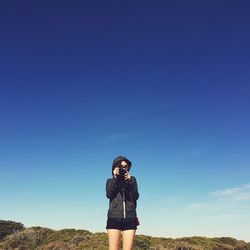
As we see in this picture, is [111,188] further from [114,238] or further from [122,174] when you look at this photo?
[114,238]

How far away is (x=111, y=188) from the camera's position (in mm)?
6840

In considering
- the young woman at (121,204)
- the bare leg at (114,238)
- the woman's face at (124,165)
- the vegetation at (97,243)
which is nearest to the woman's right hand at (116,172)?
the young woman at (121,204)

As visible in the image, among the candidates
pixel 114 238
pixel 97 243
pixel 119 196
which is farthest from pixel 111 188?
pixel 97 243

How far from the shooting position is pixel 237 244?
3547 centimetres

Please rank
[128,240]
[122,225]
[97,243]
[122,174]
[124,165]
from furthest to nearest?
[97,243] → [124,165] → [122,174] → [122,225] → [128,240]

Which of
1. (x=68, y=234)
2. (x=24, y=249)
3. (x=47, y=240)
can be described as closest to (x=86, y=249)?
(x=24, y=249)

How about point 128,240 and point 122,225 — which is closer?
point 128,240

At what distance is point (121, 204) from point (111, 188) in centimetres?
32

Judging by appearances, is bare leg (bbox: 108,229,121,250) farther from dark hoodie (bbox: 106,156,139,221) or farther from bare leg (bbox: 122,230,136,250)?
dark hoodie (bbox: 106,156,139,221)

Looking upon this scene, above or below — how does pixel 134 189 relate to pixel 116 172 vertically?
below

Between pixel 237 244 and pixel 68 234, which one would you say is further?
pixel 68 234

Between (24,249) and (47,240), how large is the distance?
182 inches

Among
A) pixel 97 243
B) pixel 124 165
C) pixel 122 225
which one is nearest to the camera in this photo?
pixel 122 225

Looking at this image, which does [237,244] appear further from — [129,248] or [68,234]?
[129,248]
